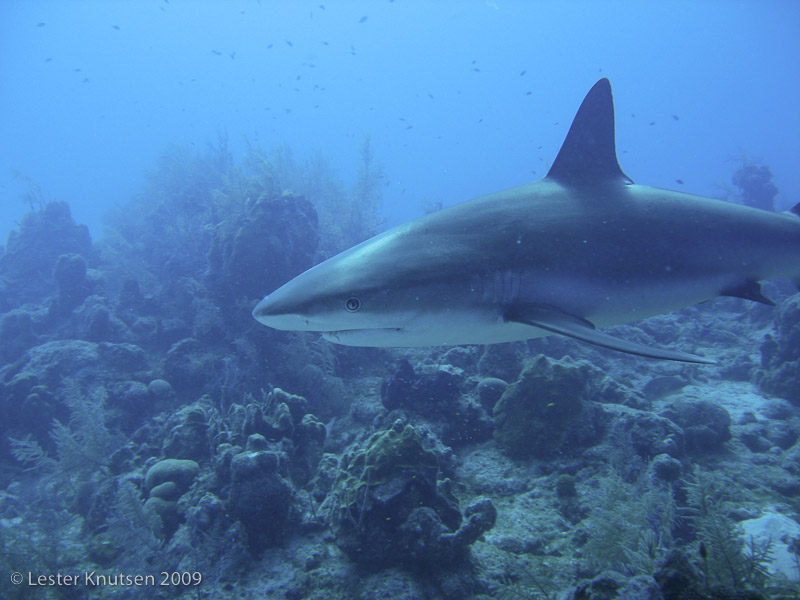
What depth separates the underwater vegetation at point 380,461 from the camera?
364 cm

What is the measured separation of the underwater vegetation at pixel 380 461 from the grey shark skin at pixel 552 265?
1.57 m

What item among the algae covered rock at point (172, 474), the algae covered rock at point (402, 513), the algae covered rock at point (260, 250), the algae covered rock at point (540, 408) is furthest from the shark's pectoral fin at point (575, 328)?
the algae covered rock at point (260, 250)

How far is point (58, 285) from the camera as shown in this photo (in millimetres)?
13273

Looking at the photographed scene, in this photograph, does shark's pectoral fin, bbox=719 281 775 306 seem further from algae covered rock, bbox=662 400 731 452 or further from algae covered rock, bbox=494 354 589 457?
algae covered rock, bbox=662 400 731 452

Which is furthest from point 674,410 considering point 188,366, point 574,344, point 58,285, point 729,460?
point 58,285

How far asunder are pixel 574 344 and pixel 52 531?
9788 mm

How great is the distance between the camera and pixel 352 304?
238 centimetres

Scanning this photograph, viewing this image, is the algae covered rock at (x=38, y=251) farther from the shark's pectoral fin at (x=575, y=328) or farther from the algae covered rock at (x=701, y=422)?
the algae covered rock at (x=701, y=422)

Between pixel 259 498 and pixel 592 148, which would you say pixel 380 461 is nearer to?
pixel 259 498

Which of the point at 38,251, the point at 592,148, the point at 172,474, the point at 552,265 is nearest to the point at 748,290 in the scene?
the point at 592,148

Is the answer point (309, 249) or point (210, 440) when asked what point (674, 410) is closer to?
point (210, 440)

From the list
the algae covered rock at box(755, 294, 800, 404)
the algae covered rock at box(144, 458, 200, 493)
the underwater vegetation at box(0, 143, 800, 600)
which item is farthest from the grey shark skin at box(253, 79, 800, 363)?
the algae covered rock at box(755, 294, 800, 404)

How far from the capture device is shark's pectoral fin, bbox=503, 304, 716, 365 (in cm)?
211

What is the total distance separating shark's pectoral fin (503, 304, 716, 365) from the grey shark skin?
11mm
